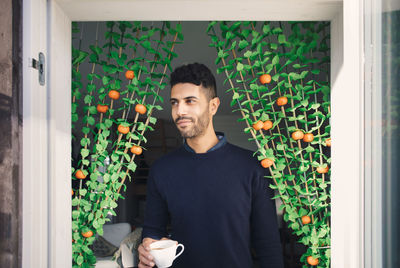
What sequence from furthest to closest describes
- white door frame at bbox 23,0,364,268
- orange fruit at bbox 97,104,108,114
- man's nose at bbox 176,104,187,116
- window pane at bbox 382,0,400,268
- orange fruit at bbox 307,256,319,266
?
man's nose at bbox 176,104,187,116
orange fruit at bbox 97,104,108,114
orange fruit at bbox 307,256,319,266
white door frame at bbox 23,0,364,268
window pane at bbox 382,0,400,268

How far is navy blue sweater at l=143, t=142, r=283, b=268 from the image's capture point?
153cm

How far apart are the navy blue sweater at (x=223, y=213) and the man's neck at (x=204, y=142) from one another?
8cm

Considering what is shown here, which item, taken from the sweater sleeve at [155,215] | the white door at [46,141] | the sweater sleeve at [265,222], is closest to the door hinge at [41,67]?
the white door at [46,141]

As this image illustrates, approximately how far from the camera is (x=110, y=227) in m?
3.70

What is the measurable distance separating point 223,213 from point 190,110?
0.55 m

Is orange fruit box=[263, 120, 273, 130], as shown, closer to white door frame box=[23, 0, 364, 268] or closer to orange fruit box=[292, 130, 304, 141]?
orange fruit box=[292, 130, 304, 141]

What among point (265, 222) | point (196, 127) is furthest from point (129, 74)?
point (265, 222)

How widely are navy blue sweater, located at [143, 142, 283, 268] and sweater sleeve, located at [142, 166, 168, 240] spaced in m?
A: 0.05

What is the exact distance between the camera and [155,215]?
5.41 feet

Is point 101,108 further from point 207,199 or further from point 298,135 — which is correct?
point 298,135

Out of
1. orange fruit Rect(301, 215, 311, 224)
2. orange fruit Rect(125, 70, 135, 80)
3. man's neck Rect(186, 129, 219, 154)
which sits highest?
orange fruit Rect(125, 70, 135, 80)

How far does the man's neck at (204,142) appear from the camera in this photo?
65.9 inches

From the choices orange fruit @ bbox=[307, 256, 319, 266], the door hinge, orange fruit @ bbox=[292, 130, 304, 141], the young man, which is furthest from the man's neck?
the door hinge

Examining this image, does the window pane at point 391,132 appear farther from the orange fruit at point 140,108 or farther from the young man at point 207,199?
the orange fruit at point 140,108
